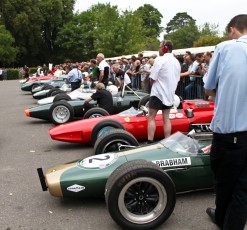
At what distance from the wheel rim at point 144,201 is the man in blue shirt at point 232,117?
2.40ft

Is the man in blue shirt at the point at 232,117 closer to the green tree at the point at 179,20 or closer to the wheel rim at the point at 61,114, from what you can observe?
the wheel rim at the point at 61,114

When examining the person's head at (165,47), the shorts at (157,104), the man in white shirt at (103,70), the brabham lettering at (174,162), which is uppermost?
the person's head at (165,47)

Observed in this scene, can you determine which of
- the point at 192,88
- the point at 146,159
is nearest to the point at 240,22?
the point at 146,159

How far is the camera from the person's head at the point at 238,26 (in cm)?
273

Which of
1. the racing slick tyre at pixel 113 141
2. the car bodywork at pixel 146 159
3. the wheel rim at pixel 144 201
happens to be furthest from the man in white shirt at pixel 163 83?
the wheel rim at pixel 144 201

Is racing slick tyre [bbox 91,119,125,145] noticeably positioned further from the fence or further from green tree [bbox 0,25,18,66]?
green tree [bbox 0,25,18,66]

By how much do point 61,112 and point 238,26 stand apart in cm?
691

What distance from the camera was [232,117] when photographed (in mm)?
2738

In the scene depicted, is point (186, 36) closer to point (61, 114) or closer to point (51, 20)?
point (51, 20)

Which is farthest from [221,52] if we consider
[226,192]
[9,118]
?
[9,118]

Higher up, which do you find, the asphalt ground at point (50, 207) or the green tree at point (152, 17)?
the green tree at point (152, 17)

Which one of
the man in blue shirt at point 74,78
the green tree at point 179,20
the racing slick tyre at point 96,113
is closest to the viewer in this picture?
the racing slick tyre at point 96,113

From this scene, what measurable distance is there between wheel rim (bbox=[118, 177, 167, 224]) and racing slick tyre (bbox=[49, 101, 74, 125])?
5.79m

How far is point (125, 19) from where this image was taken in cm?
3503
